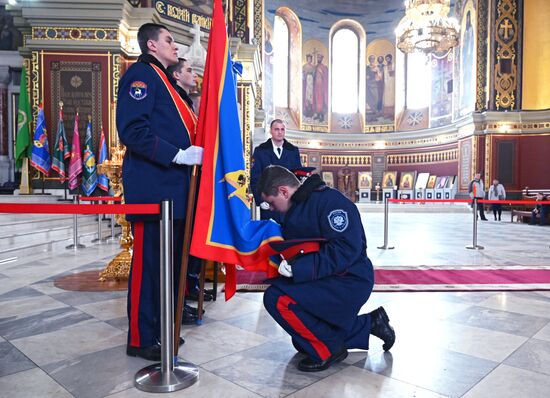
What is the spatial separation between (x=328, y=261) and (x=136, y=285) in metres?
1.04

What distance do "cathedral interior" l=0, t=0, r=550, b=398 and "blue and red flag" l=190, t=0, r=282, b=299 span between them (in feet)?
1.97

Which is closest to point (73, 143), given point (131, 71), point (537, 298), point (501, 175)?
point (131, 71)

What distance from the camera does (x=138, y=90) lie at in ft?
7.07

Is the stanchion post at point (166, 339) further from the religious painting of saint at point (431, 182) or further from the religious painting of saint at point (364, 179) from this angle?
the religious painting of saint at point (364, 179)

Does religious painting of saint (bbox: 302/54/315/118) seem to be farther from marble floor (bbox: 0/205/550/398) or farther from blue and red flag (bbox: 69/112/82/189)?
marble floor (bbox: 0/205/550/398)

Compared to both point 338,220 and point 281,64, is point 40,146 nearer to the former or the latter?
point 338,220

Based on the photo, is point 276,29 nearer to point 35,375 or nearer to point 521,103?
point 521,103

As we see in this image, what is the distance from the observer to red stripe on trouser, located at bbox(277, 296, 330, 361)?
6.86 feet

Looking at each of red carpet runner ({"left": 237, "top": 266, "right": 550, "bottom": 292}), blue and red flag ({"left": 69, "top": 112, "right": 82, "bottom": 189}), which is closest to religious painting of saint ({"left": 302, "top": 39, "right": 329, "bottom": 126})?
blue and red flag ({"left": 69, "top": 112, "right": 82, "bottom": 189})

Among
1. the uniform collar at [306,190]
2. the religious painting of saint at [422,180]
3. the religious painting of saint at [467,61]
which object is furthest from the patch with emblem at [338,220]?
the religious painting of saint at [422,180]

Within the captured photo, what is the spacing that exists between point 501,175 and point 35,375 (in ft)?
64.3

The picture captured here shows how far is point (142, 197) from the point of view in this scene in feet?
7.41

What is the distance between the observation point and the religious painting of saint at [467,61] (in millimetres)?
18922

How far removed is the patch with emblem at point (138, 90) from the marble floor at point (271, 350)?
1.35 metres
